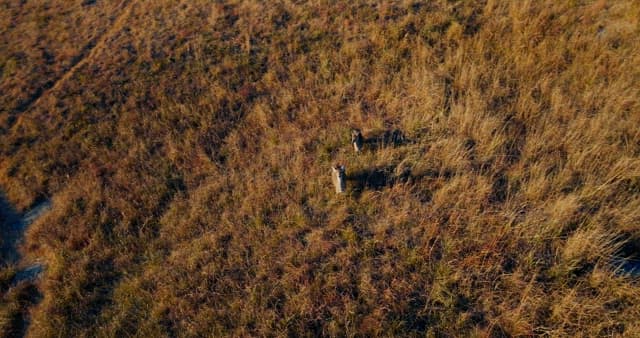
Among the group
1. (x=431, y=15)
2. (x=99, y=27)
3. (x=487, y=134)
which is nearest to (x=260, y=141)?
(x=487, y=134)

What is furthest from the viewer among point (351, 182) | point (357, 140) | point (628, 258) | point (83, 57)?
point (83, 57)

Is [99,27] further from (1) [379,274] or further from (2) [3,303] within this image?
(1) [379,274]

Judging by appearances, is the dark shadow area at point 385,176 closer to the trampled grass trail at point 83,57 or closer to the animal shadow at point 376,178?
the animal shadow at point 376,178

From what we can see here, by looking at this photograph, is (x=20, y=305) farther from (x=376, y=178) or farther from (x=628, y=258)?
(x=628, y=258)

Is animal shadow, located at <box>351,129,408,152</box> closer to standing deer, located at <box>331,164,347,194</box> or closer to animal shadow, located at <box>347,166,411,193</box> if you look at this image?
animal shadow, located at <box>347,166,411,193</box>

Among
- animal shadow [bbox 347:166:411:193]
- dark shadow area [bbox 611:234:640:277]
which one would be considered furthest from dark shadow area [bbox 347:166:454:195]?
dark shadow area [bbox 611:234:640:277]

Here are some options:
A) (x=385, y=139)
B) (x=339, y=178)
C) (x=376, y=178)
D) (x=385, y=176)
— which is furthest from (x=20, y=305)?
(x=385, y=139)
